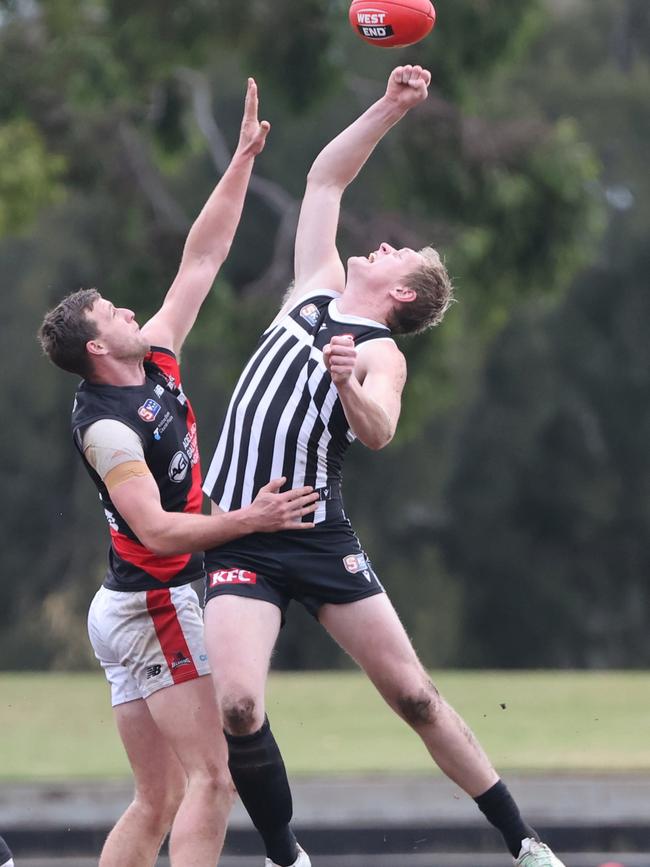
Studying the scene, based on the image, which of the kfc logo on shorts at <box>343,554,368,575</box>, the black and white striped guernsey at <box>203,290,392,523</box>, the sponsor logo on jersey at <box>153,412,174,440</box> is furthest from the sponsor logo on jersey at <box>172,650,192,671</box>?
the sponsor logo on jersey at <box>153,412,174,440</box>

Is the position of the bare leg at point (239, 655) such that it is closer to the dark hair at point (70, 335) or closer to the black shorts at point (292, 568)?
the black shorts at point (292, 568)

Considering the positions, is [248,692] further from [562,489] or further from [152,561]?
[562,489]

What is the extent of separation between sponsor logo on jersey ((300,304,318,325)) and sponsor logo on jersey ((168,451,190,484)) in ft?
2.31

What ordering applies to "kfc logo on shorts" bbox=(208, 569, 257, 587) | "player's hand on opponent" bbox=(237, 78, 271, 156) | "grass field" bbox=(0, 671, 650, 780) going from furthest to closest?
"grass field" bbox=(0, 671, 650, 780)
"player's hand on opponent" bbox=(237, 78, 271, 156)
"kfc logo on shorts" bbox=(208, 569, 257, 587)

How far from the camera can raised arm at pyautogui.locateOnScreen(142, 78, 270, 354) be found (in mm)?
6336

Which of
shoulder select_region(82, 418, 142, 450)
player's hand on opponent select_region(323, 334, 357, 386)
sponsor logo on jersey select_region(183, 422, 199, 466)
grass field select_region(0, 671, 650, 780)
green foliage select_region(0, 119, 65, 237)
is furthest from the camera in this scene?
green foliage select_region(0, 119, 65, 237)

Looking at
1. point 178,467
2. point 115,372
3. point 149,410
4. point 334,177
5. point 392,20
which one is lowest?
point 178,467

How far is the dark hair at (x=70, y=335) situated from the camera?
18.9 ft

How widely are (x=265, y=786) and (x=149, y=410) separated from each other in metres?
1.39

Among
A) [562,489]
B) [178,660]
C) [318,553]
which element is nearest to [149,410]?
[318,553]

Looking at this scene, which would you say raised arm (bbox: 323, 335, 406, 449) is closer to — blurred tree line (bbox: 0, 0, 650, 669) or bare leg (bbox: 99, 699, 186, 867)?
bare leg (bbox: 99, 699, 186, 867)

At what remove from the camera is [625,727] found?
443 inches

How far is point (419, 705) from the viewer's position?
5.76m

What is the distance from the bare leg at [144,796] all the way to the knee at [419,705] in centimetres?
90
